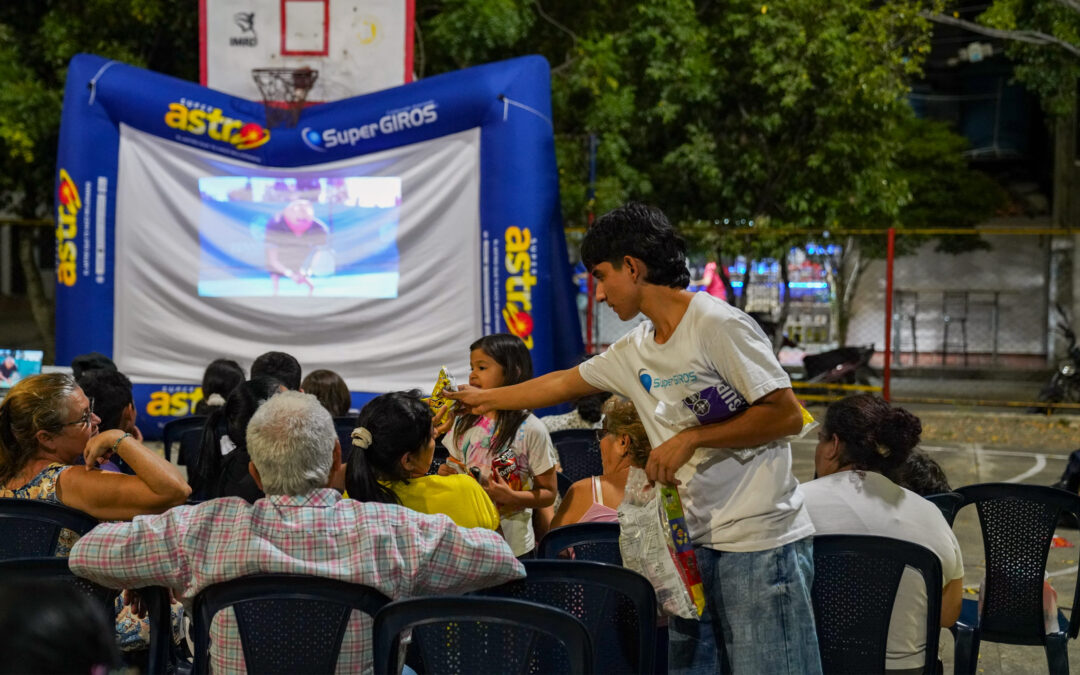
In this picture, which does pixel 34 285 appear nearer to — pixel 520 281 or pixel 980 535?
pixel 520 281

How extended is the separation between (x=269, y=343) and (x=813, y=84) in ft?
22.4

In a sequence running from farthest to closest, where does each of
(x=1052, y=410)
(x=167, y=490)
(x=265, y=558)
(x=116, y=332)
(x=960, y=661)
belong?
1. (x=1052, y=410)
2. (x=116, y=332)
3. (x=960, y=661)
4. (x=167, y=490)
5. (x=265, y=558)

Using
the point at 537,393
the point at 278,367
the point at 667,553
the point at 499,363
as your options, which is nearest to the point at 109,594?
the point at 537,393

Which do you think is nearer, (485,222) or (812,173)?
(485,222)

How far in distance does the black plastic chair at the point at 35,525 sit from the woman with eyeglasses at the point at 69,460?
0.13 m

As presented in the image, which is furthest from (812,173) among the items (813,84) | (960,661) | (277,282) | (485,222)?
(960,661)

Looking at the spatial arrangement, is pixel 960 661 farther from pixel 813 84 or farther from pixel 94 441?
pixel 813 84

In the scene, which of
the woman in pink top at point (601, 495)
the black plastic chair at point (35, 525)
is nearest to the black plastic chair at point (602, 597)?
the woman in pink top at point (601, 495)

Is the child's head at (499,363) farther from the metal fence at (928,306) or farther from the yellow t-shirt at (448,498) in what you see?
the metal fence at (928,306)

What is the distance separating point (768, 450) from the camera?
2.62 metres

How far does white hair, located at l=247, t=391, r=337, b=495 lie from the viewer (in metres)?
2.70

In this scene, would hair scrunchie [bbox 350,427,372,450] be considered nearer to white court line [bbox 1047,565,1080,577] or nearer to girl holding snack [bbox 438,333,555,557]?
girl holding snack [bbox 438,333,555,557]

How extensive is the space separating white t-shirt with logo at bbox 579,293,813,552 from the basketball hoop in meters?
6.93

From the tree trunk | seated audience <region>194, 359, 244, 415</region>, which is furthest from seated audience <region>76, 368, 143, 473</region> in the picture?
the tree trunk
